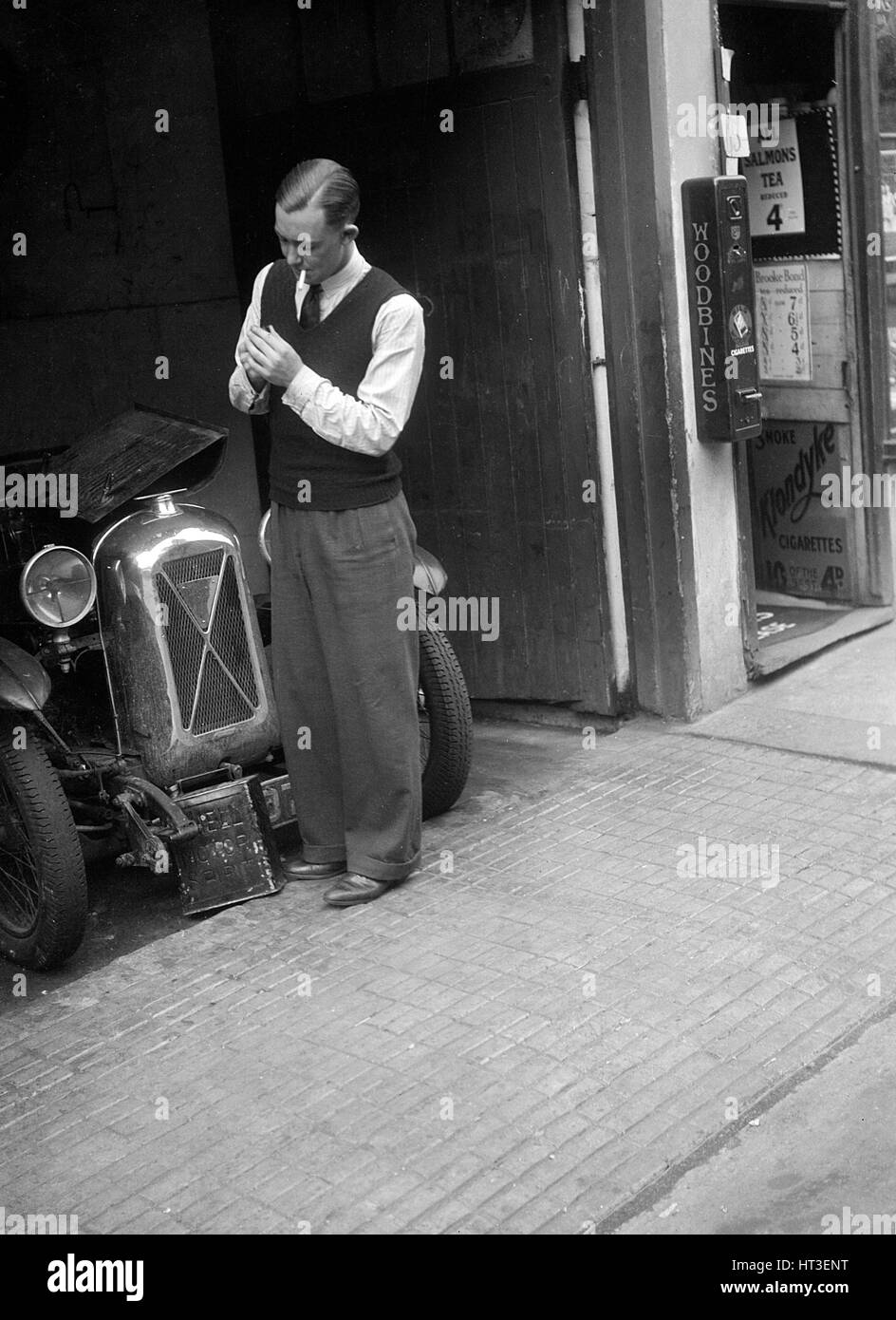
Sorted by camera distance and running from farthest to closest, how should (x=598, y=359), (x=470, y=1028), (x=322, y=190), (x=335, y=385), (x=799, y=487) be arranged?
(x=799, y=487) → (x=598, y=359) → (x=335, y=385) → (x=322, y=190) → (x=470, y=1028)

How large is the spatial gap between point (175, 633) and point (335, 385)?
0.90 metres

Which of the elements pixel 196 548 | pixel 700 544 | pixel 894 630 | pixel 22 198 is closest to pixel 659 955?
pixel 196 548

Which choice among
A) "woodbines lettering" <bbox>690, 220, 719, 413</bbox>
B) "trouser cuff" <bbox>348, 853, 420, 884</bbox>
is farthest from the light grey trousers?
"woodbines lettering" <bbox>690, 220, 719, 413</bbox>

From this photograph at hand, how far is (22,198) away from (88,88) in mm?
587

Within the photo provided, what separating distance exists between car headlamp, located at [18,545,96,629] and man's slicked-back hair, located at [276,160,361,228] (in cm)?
119

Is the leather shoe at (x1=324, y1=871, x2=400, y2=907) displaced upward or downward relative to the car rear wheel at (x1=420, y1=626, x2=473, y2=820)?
downward

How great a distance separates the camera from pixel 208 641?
4.87 meters

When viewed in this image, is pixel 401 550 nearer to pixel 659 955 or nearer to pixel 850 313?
pixel 659 955

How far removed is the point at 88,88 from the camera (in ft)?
23.4

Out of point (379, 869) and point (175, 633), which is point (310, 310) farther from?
point (379, 869)

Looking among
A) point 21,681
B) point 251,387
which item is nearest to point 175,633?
point 21,681

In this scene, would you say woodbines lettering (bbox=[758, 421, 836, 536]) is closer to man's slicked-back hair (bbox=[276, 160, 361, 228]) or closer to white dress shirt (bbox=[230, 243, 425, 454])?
white dress shirt (bbox=[230, 243, 425, 454])

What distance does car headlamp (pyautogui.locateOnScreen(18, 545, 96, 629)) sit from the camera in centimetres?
457

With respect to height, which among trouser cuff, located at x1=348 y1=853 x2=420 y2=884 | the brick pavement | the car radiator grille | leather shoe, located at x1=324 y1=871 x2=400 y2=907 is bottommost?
the brick pavement
